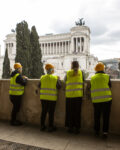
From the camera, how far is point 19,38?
2481cm

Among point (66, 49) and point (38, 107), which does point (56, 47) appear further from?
point (38, 107)

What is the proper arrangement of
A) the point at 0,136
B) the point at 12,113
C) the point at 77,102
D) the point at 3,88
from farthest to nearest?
the point at 3,88, the point at 12,113, the point at 77,102, the point at 0,136

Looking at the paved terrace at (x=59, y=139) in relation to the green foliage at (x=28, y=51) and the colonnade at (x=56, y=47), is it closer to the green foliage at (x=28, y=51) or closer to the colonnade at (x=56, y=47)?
the green foliage at (x=28, y=51)

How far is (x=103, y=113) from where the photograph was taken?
10.0 ft

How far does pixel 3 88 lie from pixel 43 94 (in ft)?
4.68

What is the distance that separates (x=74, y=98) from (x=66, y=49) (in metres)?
62.8

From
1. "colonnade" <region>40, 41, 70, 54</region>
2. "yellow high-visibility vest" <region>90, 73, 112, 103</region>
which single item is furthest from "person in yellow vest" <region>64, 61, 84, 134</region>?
"colonnade" <region>40, 41, 70, 54</region>

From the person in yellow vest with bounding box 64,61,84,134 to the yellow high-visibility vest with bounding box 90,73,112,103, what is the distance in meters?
0.30

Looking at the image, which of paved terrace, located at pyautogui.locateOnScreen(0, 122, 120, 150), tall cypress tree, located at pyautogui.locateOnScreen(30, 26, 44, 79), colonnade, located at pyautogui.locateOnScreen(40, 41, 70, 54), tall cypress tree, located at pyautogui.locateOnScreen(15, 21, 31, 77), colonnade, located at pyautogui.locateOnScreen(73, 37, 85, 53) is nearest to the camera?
paved terrace, located at pyautogui.locateOnScreen(0, 122, 120, 150)

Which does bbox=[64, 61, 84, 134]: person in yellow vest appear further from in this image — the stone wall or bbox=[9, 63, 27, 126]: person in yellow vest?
bbox=[9, 63, 27, 126]: person in yellow vest

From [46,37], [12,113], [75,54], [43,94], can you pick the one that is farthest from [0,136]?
[46,37]

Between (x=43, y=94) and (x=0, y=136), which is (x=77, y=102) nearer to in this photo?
(x=43, y=94)

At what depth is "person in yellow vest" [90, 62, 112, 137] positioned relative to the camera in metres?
3.01

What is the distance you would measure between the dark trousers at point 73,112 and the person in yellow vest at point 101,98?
0.33 metres
